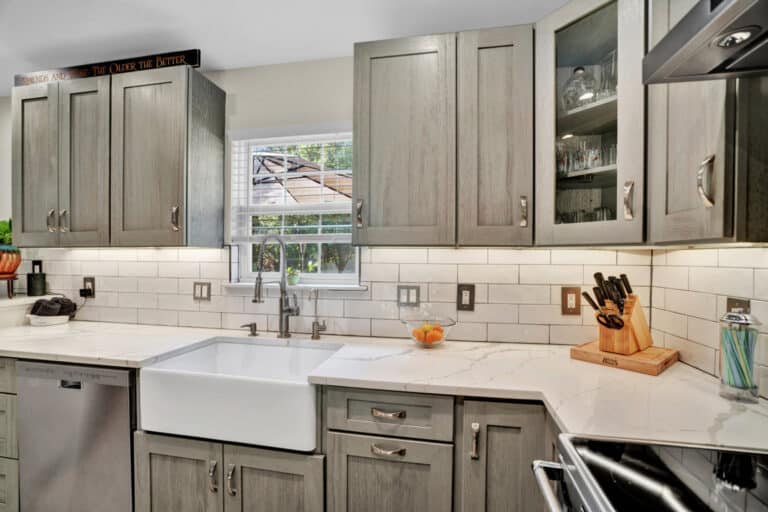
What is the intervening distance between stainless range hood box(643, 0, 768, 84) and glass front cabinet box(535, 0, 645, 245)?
364 mm

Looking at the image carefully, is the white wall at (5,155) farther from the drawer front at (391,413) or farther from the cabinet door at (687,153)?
the cabinet door at (687,153)

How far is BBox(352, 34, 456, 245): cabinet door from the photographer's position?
5.29 feet

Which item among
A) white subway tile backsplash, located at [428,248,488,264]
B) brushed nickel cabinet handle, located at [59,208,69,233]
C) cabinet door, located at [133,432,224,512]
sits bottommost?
cabinet door, located at [133,432,224,512]

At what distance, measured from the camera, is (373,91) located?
168 centimetres

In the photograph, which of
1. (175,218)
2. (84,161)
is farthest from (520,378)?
(84,161)

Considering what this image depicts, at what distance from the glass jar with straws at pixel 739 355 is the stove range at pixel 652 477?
37 cm

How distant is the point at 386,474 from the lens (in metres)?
1.32

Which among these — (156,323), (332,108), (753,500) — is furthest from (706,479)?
(156,323)

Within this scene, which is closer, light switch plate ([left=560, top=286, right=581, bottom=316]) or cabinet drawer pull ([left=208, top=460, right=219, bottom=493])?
cabinet drawer pull ([left=208, top=460, right=219, bottom=493])

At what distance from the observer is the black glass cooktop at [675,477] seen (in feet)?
2.26

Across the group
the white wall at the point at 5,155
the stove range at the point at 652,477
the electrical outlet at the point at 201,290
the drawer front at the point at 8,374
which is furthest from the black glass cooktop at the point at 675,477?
the white wall at the point at 5,155

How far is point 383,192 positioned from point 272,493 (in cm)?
124

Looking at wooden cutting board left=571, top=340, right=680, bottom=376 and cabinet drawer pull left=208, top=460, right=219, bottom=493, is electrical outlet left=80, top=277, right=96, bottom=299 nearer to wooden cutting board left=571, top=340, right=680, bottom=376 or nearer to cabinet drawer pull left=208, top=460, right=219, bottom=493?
cabinet drawer pull left=208, top=460, right=219, bottom=493

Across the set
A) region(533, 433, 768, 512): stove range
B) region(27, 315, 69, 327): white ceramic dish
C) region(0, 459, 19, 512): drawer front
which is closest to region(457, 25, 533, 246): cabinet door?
region(533, 433, 768, 512): stove range
